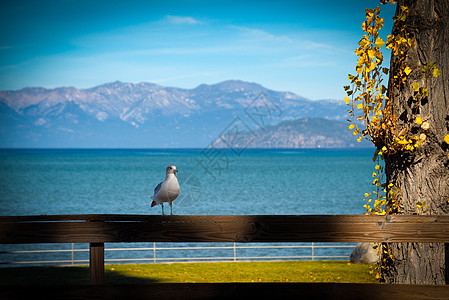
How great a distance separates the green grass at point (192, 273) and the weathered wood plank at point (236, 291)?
7988mm

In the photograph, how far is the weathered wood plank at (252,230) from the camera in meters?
3.09

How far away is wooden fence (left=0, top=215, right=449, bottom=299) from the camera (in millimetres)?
3021

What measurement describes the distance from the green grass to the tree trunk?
257 inches

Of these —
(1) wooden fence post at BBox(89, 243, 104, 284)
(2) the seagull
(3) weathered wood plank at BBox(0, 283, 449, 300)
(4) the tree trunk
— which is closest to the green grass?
(4) the tree trunk

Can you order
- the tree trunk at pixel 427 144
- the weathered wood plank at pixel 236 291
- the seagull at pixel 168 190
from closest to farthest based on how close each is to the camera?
the weathered wood plank at pixel 236 291
the tree trunk at pixel 427 144
the seagull at pixel 168 190

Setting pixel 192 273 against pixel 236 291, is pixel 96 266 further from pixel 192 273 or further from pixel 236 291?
pixel 192 273

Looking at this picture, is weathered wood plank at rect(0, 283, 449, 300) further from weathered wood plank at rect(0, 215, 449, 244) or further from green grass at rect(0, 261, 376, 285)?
green grass at rect(0, 261, 376, 285)

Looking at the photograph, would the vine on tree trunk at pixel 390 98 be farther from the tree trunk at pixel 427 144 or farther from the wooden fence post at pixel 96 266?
the wooden fence post at pixel 96 266

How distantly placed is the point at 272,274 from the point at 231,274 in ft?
3.52

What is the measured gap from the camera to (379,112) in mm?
4621

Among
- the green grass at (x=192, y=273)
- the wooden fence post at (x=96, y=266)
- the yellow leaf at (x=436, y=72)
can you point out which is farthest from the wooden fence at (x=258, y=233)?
the green grass at (x=192, y=273)

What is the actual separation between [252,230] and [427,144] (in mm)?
2201

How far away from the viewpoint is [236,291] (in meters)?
3.03

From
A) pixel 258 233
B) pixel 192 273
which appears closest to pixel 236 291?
pixel 258 233
